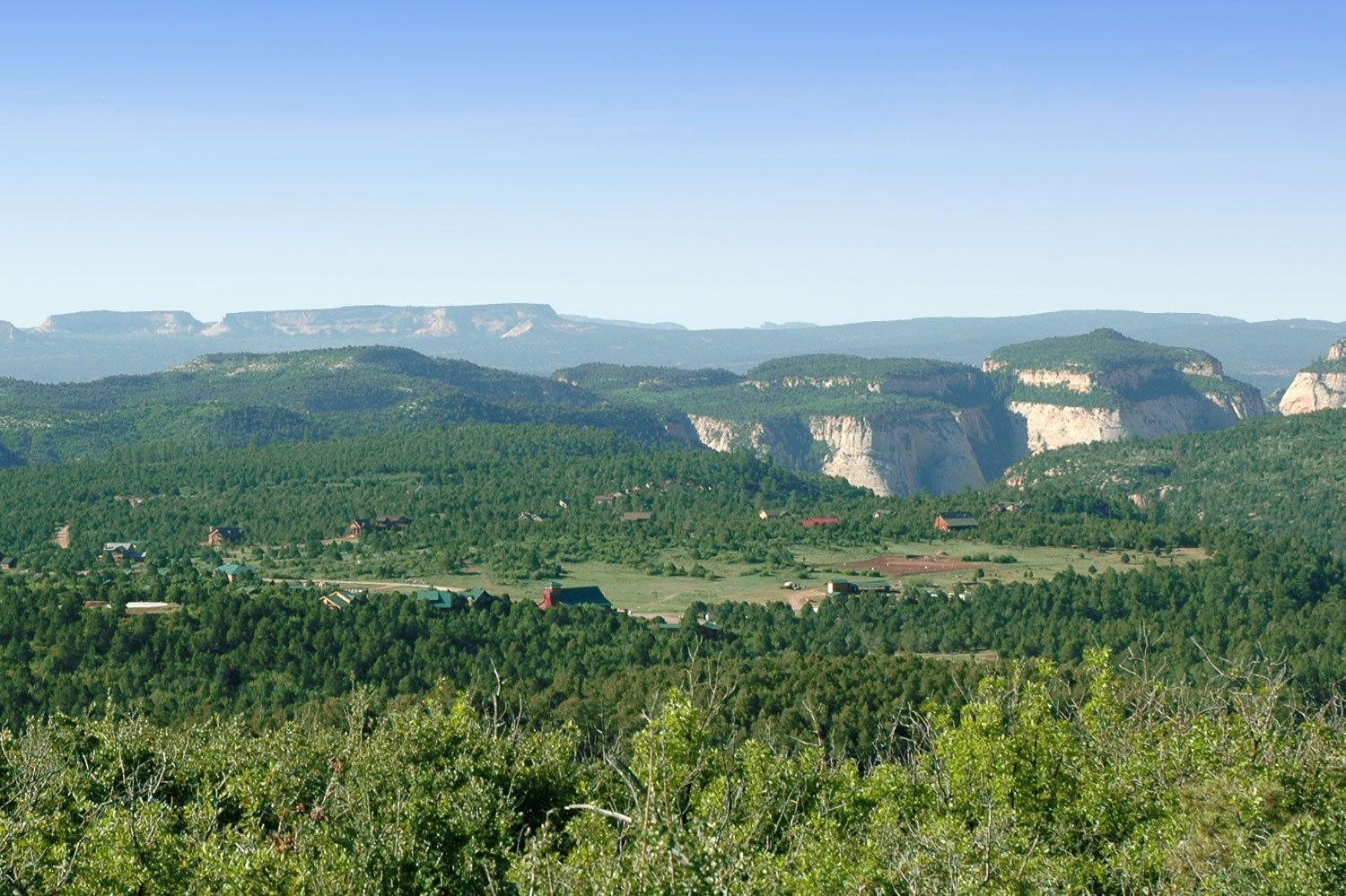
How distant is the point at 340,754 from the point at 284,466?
14330cm

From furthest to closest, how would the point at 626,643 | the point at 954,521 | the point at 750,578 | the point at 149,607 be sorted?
the point at 954,521, the point at 750,578, the point at 149,607, the point at 626,643

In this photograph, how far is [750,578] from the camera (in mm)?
137375

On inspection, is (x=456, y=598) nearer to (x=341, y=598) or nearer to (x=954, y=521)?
(x=341, y=598)

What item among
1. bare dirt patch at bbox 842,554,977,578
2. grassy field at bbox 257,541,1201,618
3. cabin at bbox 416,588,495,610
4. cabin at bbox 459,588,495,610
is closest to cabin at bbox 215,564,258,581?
grassy field at bbox 257,541,1201,618

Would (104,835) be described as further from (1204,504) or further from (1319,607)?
(1204,504)

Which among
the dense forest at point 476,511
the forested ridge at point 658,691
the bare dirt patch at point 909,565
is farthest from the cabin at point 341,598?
the bare dirt patch at point 909,565

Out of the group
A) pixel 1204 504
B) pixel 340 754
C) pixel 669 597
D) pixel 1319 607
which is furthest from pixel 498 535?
pixel 340 754

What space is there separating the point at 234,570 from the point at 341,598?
25.8 metres

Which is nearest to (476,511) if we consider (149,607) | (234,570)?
(234,570)

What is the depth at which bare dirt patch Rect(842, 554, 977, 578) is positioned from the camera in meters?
138

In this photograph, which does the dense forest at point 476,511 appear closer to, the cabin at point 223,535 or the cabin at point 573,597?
the cabin at point 223,535

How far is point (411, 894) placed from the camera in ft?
127

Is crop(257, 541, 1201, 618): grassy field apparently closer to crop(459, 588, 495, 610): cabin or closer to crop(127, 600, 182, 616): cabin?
crop(459, 588, 495, 610): cabin

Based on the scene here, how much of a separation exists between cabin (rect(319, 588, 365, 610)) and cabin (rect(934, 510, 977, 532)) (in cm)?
6700
